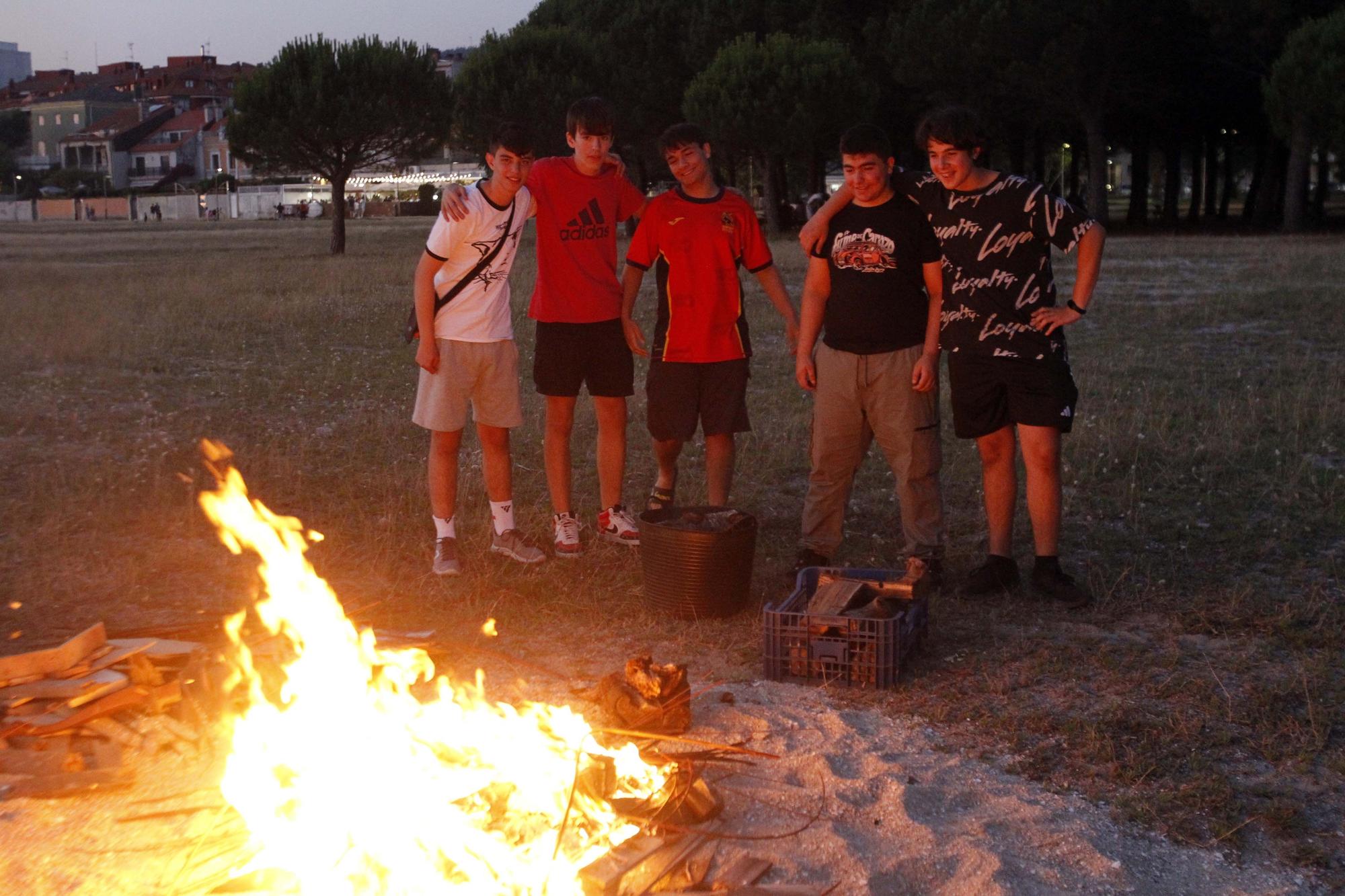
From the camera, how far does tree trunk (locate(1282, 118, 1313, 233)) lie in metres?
35.0

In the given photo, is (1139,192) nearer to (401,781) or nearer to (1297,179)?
(1297,179)

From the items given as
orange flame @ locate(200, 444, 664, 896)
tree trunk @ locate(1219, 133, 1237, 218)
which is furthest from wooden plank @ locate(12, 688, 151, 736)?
tree trunk @ locate(1219, 133, 1237, 218)

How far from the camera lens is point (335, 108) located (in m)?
37.5

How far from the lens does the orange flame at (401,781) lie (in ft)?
10.5

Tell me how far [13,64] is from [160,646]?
209m

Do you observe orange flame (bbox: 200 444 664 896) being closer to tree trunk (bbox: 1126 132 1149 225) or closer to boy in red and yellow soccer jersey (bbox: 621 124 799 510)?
boy in red and yellow soccer jersey (bbox: 621 124 799 510)

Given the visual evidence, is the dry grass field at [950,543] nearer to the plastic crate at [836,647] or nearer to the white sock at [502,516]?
the plastic crate at [836,647]

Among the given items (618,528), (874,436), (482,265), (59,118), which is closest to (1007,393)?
(874,436)

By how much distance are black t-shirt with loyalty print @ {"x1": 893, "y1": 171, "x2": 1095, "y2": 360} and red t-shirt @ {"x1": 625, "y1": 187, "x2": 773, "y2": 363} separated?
2.89 feet

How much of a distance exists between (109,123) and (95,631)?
424ft

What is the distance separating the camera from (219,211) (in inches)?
3469

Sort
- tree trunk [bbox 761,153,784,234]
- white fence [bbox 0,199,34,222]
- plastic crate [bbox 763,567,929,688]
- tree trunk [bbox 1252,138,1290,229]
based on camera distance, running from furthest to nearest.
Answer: white fence [bbox 0,199,34,222], tree trunk [bbox 1252,138,1290,229], tree trunk [bbox 761,153,784,234], plastic crate [bbox 763,567,929,688]

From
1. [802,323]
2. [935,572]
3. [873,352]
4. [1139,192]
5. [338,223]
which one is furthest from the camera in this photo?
[1139,192]

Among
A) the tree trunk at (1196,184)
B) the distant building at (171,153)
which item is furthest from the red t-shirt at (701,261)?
the distant building at (171,153)
